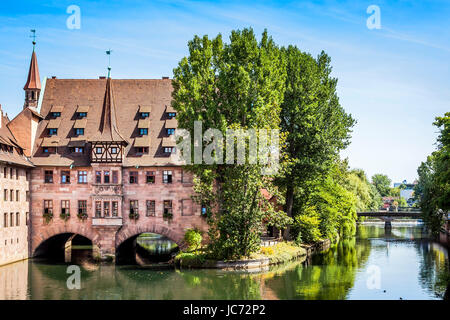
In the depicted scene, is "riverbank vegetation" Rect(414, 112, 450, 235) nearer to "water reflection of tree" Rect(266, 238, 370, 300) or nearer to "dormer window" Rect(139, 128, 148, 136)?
"water reflection of tree" Rect(266, 238, 370, 300)

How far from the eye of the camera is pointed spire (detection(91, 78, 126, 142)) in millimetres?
49906

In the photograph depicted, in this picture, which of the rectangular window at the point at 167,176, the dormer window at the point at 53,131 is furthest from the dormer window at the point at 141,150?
the dormer window at the point at 53,131

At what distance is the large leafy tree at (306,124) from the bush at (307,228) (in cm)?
261

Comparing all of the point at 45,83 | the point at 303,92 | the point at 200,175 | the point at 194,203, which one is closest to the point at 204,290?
the point at 200,175

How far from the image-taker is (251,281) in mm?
38781

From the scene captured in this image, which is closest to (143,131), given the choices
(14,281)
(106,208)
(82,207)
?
(106,208)

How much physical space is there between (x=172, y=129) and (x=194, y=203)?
24.2 ft

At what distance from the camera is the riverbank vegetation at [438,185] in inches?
1597

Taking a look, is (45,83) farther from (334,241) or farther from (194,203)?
(334,241)

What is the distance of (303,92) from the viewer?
53125 millimetres

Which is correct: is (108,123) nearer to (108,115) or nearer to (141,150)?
(108,115)

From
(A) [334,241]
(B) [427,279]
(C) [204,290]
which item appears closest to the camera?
(C) [204,290]

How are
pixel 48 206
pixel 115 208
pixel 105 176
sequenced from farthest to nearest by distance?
1. pixel 48 206
2. pixel 105 176
3. pixel 115 208

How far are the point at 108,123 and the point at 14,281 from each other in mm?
16725
